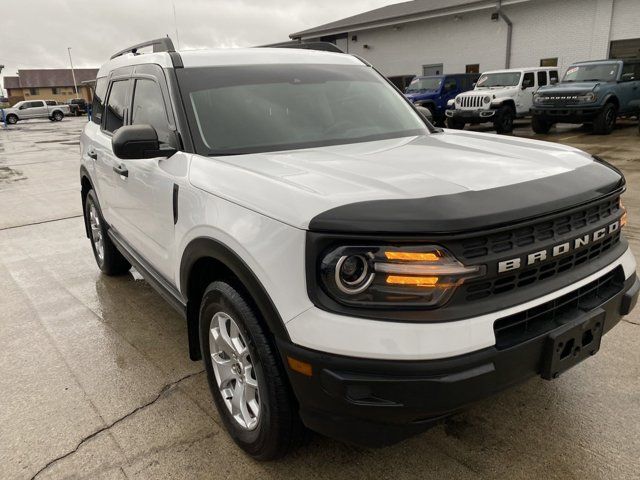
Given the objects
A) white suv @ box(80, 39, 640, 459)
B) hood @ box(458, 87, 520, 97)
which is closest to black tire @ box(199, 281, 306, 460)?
white suv @ box(80, 39, 640, 459)

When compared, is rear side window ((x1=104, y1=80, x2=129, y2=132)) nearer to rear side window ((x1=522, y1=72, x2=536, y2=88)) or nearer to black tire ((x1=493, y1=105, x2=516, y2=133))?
black tire ((x1=493, y1=105, x2=516, y2=133))

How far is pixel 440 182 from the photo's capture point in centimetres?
196

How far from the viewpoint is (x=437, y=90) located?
1812 cm

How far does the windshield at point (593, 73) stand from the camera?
1400 cm

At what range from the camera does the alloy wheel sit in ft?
7.45

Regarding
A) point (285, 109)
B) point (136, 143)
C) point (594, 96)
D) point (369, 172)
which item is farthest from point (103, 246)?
point (594, 96)

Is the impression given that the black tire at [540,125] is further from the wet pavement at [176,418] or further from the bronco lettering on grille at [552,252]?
the bronco lettering on grille at [552,252]

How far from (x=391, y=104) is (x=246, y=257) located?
6.52ft

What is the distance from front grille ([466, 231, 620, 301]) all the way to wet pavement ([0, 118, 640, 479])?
413 mm

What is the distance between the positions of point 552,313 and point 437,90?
17.3 meters

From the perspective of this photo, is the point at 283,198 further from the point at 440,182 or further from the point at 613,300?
the point at 613,300

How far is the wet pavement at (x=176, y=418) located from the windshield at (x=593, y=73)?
1283 centimetres

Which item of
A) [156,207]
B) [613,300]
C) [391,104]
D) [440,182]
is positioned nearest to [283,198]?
[440,182]

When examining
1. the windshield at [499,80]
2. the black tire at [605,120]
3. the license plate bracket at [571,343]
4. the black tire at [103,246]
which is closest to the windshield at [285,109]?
the license plate bracket at [571,343]
